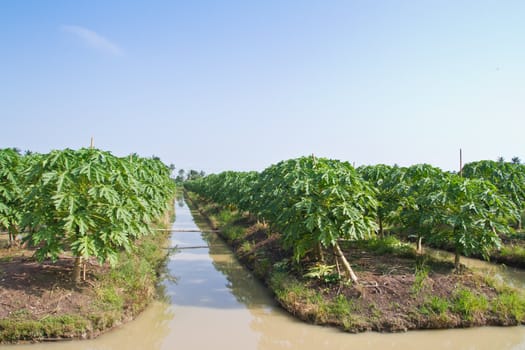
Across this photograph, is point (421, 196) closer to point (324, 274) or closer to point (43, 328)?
point (324, 274)

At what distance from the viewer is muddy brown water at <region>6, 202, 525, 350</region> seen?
6699 mm

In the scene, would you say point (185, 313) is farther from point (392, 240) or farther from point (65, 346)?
Result: point (392, 240)

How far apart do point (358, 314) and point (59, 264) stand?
21.6 feet

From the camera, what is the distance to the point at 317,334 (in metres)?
7.11

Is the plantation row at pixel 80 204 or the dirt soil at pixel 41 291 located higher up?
the plantation row at pixel 80 204

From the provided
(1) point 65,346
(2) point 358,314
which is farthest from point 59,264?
(2) point 358,314

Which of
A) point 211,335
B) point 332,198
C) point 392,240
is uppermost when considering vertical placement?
point 332,198

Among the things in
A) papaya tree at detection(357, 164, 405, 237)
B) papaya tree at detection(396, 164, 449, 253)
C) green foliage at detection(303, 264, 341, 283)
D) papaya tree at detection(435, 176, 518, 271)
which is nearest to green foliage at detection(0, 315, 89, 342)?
green foliage at detection(303, 264, 341, 283)

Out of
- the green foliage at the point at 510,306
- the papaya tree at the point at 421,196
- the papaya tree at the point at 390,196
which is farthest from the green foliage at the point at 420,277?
the papaya tree at the point at 390,196

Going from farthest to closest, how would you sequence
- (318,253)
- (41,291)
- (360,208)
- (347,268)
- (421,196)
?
(318,253) → (421,196) → (360,208) → (347,268) → (41,291)

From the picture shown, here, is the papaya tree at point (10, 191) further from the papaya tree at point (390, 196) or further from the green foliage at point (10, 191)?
the papaya tree at point (390, 196)

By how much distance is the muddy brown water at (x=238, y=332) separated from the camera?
6.70m

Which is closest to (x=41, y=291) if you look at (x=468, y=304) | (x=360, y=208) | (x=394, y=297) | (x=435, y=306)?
(x=360, y=208)

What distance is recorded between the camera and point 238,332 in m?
7.48
